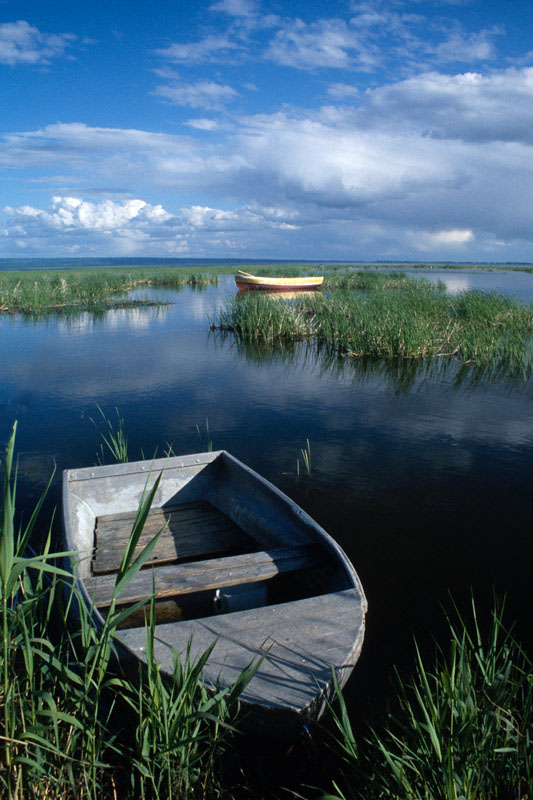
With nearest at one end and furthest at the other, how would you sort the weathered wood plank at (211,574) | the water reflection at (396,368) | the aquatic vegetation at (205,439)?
1. the weathered wood plank at (211,574)
2. the aquatic vegetation at (205,439)
3. the water reflection at (396,368)

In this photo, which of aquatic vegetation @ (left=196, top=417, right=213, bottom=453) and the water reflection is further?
the water reflection

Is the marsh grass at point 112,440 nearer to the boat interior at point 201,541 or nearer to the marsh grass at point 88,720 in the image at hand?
the boat interior at point 201,541

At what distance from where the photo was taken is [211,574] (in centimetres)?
378

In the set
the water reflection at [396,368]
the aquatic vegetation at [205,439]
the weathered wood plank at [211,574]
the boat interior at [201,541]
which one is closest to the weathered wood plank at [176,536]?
the boat interior at [201,541]

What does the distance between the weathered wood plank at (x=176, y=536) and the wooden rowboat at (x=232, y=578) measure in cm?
1

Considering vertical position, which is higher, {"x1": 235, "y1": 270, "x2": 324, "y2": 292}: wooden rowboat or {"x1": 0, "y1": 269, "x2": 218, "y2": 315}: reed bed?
{"x1": 235, "y1": 270, "x2": 324, "y2": 292}: wooden rowboat

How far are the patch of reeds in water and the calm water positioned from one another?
0.88m

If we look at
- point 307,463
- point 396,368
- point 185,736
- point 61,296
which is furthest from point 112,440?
point 61,296

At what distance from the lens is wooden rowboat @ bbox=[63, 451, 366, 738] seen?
2695 mm

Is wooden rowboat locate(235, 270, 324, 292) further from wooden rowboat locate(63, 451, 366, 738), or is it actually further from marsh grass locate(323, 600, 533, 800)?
marsh grass locate(323, 600, 533, 800)

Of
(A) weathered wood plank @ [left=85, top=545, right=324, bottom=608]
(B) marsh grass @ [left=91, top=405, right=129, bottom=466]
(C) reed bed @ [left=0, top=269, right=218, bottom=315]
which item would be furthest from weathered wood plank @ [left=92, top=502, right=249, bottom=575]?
(C) reed bed @ [left=0, top=269, right=218, bottom=315]

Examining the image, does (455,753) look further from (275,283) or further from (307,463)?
(275,283)

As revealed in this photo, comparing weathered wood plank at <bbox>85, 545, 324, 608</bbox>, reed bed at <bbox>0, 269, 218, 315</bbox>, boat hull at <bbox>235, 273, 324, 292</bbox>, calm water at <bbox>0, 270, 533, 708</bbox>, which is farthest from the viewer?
boat hull at <bbox>235, 273, 324, 292</bbox>

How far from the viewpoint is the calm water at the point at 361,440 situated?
4855 millimetres
